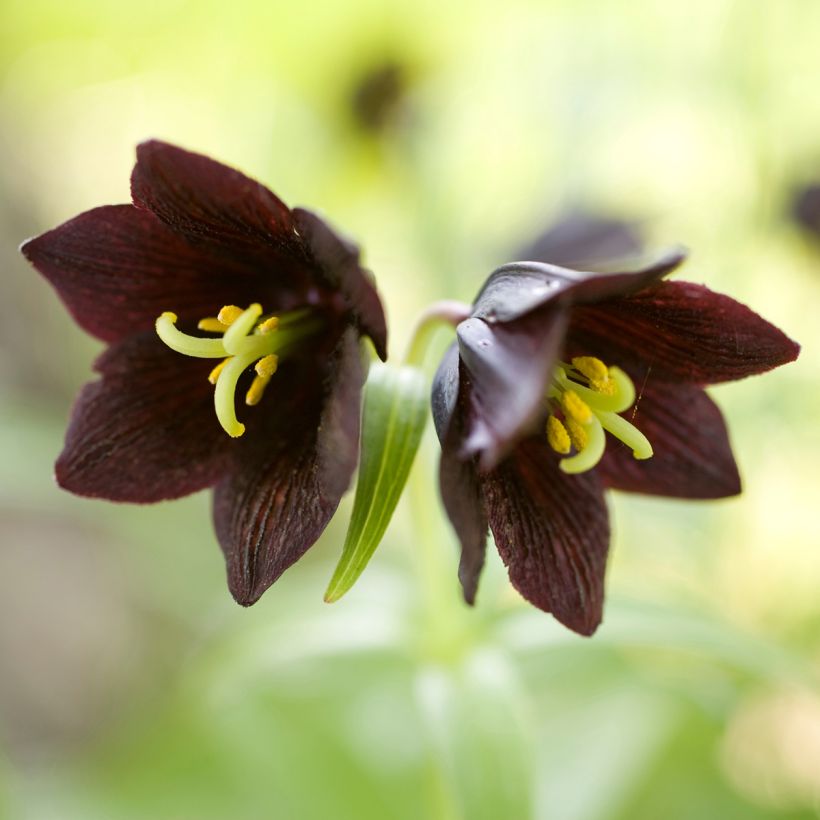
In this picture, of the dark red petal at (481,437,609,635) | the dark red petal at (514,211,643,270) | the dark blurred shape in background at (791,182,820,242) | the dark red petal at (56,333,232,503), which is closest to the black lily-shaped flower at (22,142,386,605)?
the dark red petal at (56,333,232,503)

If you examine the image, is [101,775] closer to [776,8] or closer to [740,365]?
[740,365]

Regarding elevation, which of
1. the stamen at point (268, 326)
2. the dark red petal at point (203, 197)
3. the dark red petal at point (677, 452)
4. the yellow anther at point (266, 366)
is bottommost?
the dark red petal at point (677, 452)

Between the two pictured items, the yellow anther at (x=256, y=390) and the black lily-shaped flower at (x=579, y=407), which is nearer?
the black lily-shaped flower at (x=579, y=407)

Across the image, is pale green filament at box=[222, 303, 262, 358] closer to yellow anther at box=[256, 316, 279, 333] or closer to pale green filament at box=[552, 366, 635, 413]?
yellow anther at box=[256, 316, 279, 333]

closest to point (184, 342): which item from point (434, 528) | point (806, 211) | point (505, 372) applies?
point (505, 372)

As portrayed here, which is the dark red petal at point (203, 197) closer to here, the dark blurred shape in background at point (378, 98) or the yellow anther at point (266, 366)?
the yellow anther at point (266, 366)

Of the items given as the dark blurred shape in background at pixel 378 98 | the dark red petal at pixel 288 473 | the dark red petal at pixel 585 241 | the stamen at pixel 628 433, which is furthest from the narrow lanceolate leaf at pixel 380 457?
the dark blurred shape in background at pixel 378 98
